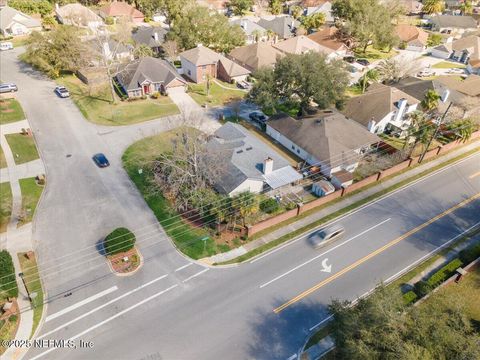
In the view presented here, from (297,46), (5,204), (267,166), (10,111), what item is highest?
(297,46)

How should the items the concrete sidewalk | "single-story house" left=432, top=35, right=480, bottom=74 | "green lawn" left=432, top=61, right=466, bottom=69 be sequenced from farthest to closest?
1. "green lawn" left=432, top=61, right=466, bottom=69
2. "single-story house" left=432, top=35, right=480, bottom=74
3. the concrete sidewalk

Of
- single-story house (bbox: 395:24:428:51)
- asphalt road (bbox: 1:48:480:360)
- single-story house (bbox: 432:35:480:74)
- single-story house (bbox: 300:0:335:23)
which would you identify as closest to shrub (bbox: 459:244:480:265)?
asphalt road (bbox: 1:48:480:360)

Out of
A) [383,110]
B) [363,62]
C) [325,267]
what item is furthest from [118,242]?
[363,62]

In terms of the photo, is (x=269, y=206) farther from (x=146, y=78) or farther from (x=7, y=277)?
(x=146, y=78)

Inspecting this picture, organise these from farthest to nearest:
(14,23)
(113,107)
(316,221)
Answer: (14,23)
(113,107)
(316,221)

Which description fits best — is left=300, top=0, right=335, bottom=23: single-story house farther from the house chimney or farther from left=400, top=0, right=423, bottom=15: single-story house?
the house chimney

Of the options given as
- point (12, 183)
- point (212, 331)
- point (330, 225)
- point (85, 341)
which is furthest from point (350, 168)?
point (12, 183)
